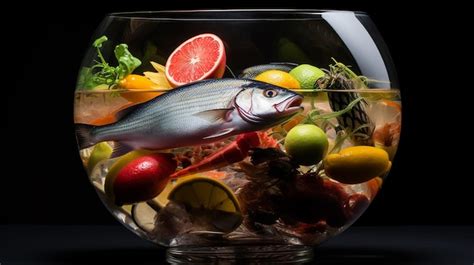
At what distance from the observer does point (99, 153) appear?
2008 mm

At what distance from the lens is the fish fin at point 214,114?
1.84 meters

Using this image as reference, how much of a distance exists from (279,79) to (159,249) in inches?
22.9

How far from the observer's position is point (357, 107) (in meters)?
1.95

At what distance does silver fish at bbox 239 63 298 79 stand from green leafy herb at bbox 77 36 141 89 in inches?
7.2

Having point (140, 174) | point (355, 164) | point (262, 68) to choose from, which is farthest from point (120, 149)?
point (355, 164)

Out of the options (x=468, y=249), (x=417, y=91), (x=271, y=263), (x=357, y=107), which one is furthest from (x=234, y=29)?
(x=417, y=91)

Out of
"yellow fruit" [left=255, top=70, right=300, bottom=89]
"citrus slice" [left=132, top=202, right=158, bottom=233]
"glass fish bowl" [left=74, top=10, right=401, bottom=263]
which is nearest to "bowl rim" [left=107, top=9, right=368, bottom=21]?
"glass fish bowl" [left=74, top=10, right=401, bottom=263]

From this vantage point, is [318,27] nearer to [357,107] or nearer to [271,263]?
[357,107]

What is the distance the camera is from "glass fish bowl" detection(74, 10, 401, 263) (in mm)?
1862

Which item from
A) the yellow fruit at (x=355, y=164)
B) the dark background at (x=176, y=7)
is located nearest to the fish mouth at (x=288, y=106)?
the yellow fruit at (x=355, y=164)

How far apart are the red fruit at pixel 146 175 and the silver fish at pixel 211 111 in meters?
→ 0.02

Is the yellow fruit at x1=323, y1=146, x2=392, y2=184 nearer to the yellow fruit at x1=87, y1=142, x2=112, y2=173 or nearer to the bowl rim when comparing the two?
the bowl rim

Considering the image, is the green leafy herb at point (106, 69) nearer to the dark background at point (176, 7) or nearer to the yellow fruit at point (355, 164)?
the yellow fruit at point (355, 164)

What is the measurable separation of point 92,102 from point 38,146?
0.90m
